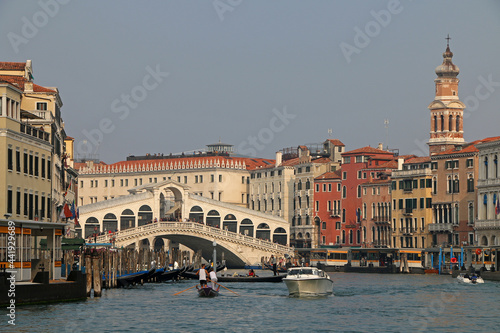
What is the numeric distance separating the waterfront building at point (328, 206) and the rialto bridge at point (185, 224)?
4.89 m

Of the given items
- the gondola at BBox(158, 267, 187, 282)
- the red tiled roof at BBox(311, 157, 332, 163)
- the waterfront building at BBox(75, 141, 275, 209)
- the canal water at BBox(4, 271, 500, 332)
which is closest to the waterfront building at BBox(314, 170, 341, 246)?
the red tiled roof at BBox(311, 157, 332, 163)

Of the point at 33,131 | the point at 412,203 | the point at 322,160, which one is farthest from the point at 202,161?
the point at 33,131

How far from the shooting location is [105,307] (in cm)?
4859

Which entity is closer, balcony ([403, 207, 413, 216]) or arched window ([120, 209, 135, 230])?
balcony ([403, 207, 413, 216])

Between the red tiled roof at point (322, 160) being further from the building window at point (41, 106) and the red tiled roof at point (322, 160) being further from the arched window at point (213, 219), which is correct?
the building window at point (41, 106)

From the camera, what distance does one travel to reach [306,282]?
5434cm

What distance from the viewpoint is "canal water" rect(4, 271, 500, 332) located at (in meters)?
42.2

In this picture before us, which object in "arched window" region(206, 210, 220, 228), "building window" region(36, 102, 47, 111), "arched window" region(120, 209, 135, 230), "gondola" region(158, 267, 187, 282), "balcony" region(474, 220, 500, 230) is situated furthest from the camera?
"arched window" region(206, 210, 220, 228)

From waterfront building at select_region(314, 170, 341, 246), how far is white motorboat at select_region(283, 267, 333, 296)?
70415mm

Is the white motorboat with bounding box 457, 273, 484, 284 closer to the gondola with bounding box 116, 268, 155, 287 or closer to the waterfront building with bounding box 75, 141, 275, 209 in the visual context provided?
the gondola with bounding box 116, 268, 155, 287

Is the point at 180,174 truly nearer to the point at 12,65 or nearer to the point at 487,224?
the point at 487,224

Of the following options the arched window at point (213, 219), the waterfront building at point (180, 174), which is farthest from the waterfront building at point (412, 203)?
the waterfront building at point (180, 174)

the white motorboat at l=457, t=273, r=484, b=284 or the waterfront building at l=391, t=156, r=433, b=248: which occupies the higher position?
the waterfront building at l=391, t=156, r=433, b=248

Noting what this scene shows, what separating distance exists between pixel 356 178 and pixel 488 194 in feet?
101
